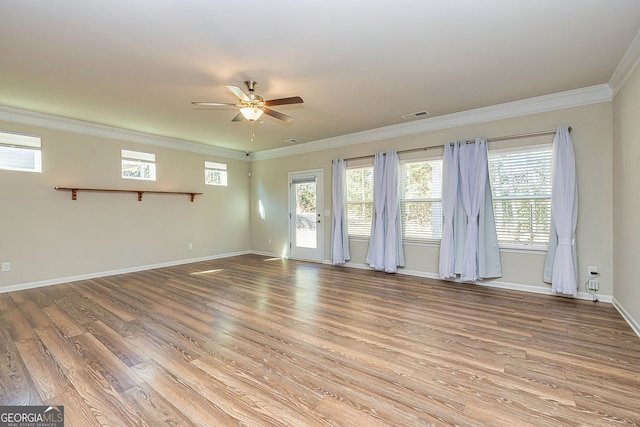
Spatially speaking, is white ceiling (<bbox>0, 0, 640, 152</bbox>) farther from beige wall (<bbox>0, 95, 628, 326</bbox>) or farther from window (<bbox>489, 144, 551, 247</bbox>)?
window (<bbox>489, 144, 551, 247</bbox>)

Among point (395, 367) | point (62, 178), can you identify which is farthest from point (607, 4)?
point (62, 178)

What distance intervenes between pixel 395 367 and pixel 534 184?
3.44 m

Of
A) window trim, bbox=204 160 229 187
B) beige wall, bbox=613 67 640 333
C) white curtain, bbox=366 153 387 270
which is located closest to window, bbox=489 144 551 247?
beige wall, bbox=613 67 640 333

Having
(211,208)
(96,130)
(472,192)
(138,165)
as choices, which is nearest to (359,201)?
(472,192)

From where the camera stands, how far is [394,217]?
5215mm

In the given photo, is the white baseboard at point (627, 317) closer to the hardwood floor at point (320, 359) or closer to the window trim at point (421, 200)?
the hardwood floor at point (320, 359)

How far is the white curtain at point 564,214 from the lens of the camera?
12.3ft

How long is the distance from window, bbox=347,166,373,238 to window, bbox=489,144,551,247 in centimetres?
209

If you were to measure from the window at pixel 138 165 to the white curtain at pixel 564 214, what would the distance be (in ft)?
22.1

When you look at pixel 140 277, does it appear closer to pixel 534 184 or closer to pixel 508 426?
pixel 508 426

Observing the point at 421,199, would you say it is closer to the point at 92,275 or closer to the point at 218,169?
the point at 218,169

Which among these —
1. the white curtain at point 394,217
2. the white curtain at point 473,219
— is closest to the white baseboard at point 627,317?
the white curtain at point 473,219

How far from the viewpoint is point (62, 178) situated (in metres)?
4.76

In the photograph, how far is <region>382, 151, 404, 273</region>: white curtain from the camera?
5219 mm
